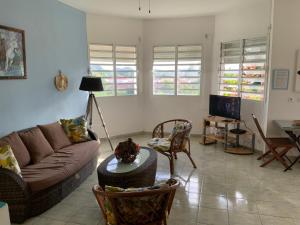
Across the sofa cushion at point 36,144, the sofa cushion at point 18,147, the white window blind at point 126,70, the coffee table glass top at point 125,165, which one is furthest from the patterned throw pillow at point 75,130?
the white window blind at point 126,70

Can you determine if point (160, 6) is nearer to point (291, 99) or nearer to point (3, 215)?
point (291, 99)

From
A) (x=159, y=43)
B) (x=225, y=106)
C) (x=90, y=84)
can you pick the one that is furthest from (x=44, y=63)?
(x=225, y=106)

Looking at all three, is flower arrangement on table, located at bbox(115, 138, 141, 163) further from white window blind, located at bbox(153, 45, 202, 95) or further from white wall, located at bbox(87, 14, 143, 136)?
white window blind, located at bbox(153, 45, 202, 95)

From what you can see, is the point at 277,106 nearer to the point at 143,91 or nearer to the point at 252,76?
the point at 252,76

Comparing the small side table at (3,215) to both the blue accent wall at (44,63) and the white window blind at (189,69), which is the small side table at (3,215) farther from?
the white window blind at (189,69)

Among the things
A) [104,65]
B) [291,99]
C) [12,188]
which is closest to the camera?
[12,188]

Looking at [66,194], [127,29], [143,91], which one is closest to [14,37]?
[66,194]

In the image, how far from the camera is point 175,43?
234 inches

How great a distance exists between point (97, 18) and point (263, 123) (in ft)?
13.1

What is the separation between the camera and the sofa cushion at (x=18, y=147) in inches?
122

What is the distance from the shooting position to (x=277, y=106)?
4500 millimetres

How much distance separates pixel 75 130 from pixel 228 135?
10.3 feet

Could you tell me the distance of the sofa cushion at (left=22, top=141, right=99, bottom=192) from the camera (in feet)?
9.19

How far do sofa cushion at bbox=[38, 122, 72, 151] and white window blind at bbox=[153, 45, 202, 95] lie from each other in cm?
283
